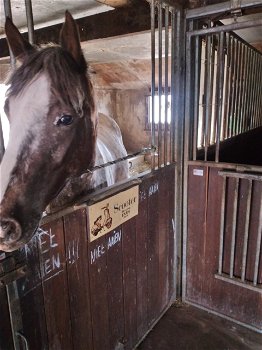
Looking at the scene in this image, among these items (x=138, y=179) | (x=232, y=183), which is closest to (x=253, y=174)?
(x=232, y=183)

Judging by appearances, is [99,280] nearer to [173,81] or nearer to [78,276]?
[78,276]

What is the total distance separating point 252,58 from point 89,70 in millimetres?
2491

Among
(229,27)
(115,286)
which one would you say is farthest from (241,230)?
(229,27)

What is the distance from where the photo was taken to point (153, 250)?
1813 millimetres

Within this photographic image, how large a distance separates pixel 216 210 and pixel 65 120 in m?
1.42

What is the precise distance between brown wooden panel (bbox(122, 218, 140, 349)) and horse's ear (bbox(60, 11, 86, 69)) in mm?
890

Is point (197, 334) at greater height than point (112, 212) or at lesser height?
lesser

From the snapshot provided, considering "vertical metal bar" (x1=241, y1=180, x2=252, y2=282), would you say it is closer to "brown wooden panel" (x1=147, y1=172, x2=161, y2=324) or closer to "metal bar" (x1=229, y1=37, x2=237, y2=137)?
"brown wooden panel" (x1=147, y1=172, x2=161, y2=324)

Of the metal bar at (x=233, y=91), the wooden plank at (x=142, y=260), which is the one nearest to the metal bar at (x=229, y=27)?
the metal bar at (x=233, y=91)

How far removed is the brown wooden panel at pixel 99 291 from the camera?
1311 millimetres

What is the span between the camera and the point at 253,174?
1.71m

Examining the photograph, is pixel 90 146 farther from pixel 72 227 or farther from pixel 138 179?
pixel 138 179

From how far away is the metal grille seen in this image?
1773mm

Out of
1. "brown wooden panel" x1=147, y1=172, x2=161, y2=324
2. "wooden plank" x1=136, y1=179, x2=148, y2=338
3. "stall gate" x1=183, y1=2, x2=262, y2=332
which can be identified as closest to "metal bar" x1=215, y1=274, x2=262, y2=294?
"stall gate" x1=183, y1=2, x2=262, y2=332
